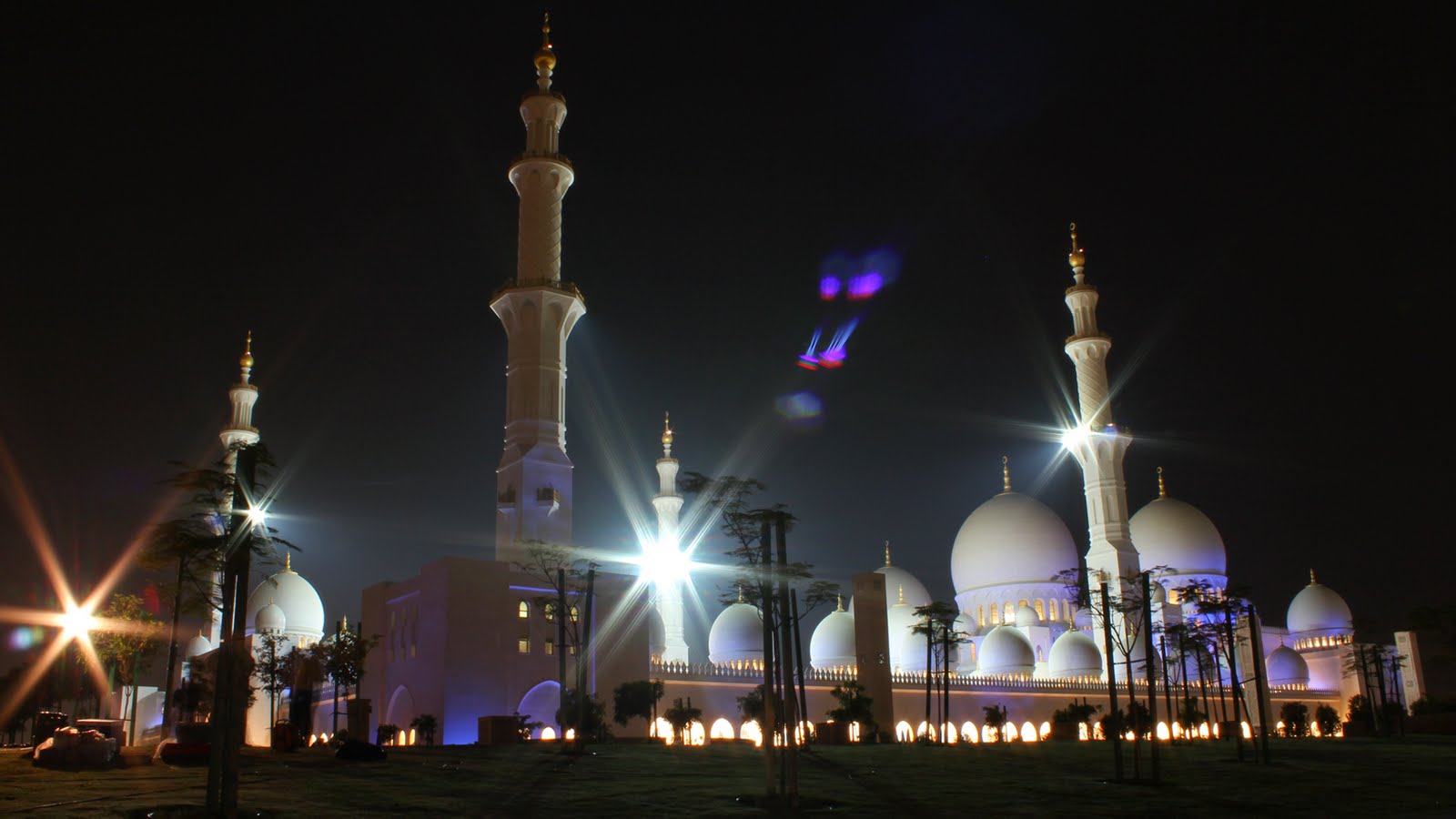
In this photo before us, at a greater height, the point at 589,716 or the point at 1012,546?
the point at 1012,546

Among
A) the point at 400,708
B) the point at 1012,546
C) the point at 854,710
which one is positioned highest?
the point at 1012,546

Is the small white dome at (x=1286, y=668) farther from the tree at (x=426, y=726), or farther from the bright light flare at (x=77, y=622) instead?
the bright light flare at (x=77, y=622)

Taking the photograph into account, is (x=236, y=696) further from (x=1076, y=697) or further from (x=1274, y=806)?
(x=1076, y=697)

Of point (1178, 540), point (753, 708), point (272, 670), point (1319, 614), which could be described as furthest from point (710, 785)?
point (1319, 614)

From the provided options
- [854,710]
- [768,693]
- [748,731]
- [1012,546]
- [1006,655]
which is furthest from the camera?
[1012,546]

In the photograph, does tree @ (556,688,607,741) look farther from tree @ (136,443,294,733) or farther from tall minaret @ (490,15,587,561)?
tree @ (136,443,294,733)

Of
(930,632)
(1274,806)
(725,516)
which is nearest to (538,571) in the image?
(930,632)

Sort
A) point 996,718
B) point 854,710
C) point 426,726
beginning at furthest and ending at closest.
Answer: point 996,718 → point 854,710 → point 426,726

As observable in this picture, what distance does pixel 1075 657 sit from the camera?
198ft

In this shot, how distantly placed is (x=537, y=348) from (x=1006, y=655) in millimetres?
29365

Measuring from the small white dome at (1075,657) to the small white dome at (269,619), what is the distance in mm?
36698

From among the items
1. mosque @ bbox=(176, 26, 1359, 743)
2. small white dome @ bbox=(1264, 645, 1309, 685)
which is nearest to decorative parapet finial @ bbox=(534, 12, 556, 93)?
mosque @ bbox=(176, 26, 1359, 743)

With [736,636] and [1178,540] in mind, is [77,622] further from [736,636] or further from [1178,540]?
[1178,540]

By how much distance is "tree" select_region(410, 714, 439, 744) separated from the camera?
118 feet
